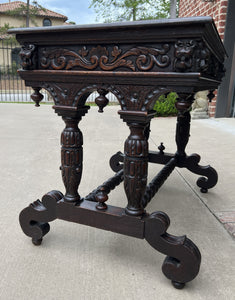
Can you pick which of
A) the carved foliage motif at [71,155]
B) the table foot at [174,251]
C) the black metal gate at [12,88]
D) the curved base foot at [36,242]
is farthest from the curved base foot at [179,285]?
the black metal gate at [12,88]

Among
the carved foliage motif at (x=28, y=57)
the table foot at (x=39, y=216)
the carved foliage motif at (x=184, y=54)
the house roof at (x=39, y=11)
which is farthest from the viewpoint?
the house roof at (x=39, y=11)

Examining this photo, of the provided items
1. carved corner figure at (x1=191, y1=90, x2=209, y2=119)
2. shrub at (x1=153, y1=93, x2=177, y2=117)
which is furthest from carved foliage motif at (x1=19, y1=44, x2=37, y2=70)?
shrub at (x1=153, y1=93, x2=177, y2=117)

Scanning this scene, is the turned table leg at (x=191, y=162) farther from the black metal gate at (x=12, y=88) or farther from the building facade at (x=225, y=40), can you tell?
the building facade at (x=225, y=40)

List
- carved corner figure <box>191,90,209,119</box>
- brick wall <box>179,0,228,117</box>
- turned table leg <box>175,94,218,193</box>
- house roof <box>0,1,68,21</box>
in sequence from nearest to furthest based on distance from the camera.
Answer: turned table leg <box>175,94,218,193</box> → brick wall <box>179,0,228,117</box> → carved corner figure <box>191,90,209,119</box> → house roof <box>0,1,68,21</box>

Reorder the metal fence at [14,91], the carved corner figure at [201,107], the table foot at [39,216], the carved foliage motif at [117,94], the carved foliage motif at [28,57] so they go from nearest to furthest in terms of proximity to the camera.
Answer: the carved foliage motif at [117,94] → the carved foliage motif at [28,57] → the table foot at [39,216] → the carved corner figure at [201,107] → the metal fence at [14,91]

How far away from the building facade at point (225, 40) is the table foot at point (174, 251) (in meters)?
4.51

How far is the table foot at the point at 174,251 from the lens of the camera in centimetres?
109

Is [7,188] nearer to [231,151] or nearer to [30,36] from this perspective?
[30,36]

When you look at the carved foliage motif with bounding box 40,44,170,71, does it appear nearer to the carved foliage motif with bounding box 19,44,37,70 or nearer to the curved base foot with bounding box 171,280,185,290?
the carved foliage motif with bounding box 19,44,37,70

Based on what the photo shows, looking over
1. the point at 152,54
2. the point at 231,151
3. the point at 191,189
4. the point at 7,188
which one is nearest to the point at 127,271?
the point at 152,54

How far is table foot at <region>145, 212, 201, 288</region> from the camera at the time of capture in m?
1.09

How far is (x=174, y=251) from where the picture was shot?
3.67 feet

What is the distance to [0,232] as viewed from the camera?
148 cm

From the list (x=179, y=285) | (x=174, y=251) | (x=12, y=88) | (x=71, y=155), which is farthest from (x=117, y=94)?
(x=12, y=88)
